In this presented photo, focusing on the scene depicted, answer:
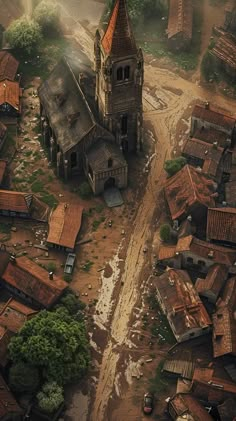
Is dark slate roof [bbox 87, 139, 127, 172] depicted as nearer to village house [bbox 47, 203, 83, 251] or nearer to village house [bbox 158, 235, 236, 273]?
village house [bbox 47, 203, 83, 251]

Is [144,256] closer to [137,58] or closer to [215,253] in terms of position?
[215,253]

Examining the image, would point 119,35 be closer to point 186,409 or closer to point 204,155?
point 204,155

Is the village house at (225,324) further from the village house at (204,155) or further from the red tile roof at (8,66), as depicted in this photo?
the red tile roof at (8,66)

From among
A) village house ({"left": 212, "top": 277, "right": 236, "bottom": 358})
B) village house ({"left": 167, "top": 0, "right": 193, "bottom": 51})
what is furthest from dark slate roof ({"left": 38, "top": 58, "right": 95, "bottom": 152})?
village house ({"left": 212, "top": 277, "right": 236, "bottom": 358})

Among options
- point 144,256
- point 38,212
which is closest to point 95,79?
point 38,212

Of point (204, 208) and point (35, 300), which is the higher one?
point (204, 208)

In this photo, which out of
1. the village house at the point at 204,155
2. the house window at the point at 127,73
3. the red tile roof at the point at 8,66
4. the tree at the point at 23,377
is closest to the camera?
the tree at the point at 23,377

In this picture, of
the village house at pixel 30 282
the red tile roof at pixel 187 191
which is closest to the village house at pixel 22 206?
the village house at pixel 30 282
